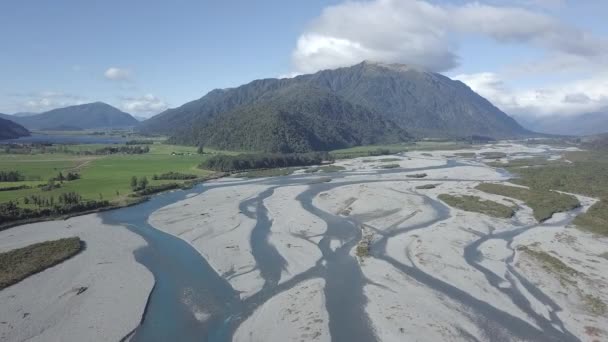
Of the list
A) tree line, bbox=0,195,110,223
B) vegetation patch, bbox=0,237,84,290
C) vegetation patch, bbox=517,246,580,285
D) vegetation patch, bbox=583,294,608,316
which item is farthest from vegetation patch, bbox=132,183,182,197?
vegetation patch, bbox=583,294,608,316

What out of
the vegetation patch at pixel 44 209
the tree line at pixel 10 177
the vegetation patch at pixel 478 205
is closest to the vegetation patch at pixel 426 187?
the vegetation patch at pixel 478 205

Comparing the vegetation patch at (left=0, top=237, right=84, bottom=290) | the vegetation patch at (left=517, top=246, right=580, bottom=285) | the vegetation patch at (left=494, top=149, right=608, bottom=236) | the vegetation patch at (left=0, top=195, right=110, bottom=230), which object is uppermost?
the vegetation patch at (left=0, top=195, right=110, bottom=230)

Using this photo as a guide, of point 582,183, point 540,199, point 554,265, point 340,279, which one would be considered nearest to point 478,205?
point 540,199

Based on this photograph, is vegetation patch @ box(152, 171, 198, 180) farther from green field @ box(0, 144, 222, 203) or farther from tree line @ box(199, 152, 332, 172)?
tree line @ box(199, 152, 332, 172)

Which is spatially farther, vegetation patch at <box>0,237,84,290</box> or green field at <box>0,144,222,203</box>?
green field at <box>0,144,222,203</box>

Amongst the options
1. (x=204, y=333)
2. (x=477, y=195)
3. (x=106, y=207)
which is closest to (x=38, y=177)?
(x=106, y=207)

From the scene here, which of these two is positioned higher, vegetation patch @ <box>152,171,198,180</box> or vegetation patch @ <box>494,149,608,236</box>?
vegetation patch @ <box>152,171,198,180</box>

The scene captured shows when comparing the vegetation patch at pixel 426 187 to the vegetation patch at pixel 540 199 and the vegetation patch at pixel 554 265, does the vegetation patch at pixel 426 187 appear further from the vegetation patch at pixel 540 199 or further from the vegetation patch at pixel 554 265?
the vegetation patch at pixel 554 265
